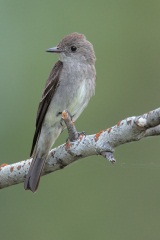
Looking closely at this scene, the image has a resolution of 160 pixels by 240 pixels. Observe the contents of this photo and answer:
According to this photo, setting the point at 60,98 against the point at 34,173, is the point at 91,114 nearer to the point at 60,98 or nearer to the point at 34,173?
the point at 60,98

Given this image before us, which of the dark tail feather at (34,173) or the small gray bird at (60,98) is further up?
the small gray bird at (60,98)

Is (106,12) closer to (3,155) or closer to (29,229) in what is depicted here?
(3,155)

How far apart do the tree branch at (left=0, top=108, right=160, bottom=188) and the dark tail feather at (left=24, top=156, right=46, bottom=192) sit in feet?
0.13

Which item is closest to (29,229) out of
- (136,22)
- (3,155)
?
(3,155)

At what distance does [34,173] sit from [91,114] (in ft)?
9.20

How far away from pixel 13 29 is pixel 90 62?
256cm

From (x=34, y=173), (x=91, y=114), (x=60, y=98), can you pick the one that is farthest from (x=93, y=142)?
(x=91, y=114)

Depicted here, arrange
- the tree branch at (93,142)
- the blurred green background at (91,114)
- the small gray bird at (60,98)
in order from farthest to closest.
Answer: the blurred green background at (91,114), the small gray bird at (60,98), the tree branch at (93,142)

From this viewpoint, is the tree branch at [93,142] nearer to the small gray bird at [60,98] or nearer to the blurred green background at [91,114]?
the small gray bird at [60,98]

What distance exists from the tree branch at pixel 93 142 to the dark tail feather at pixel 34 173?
39mm

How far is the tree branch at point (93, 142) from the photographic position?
15.4 ft

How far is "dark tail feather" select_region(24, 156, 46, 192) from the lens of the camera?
5637 millimetres

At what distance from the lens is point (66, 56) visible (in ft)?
21.5

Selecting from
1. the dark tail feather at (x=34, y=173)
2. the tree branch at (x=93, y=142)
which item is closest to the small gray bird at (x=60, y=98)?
the dark tail feather at (x=34, y=173)
